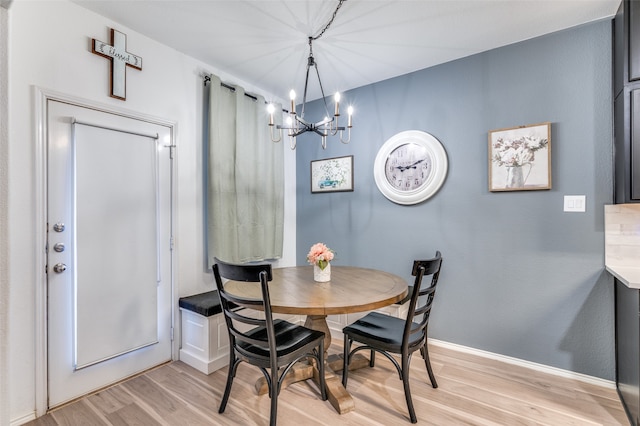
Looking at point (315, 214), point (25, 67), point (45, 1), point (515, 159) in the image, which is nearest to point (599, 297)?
point (515, 159)

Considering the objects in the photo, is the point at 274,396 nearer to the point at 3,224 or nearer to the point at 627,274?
the point at 3,224

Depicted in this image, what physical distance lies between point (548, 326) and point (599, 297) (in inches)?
15.5

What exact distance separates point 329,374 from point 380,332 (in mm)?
472

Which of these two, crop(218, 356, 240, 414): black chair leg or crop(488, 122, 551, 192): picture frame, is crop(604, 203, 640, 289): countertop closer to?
crop(488, 122, 551, 192): picture frame

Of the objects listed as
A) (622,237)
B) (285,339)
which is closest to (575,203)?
(622,237)

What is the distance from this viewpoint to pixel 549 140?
2271 millimetres

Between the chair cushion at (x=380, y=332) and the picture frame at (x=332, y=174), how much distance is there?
155 centimetres

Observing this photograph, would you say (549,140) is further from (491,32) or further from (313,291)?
(313,291)

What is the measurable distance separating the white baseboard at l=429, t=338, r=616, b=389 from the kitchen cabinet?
4.19ft

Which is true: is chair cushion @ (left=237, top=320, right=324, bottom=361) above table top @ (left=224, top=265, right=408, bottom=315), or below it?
below

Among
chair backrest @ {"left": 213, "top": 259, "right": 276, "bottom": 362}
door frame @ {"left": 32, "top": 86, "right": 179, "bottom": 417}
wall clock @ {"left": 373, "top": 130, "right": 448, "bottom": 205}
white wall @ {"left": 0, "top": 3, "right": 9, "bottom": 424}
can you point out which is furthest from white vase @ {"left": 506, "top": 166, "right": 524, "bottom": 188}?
door frame @ {"left": 32, "top": 86, "right": 179, "bottom": 417}

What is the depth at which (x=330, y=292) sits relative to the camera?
1827 millimetres

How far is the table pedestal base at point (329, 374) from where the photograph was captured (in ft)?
6.19

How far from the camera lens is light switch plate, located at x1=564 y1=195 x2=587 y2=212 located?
2174 millimetres
